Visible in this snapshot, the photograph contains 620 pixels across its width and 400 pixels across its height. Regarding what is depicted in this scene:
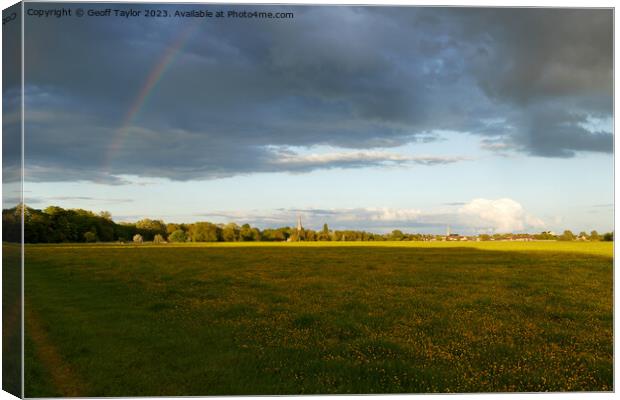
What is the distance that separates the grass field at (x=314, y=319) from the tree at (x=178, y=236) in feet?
2.78

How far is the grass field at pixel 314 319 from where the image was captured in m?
10.9

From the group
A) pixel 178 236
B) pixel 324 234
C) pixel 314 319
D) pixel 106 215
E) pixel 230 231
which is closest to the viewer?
pixel 314 319

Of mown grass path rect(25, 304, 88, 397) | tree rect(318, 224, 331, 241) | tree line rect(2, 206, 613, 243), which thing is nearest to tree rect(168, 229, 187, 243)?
tree line rect(2, 206, 613, 243)

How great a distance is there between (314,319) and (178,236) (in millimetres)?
4492

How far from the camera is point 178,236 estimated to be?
14.3m

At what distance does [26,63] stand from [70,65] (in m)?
1.10

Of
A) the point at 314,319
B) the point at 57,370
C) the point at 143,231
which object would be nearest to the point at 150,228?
the point at 143,231

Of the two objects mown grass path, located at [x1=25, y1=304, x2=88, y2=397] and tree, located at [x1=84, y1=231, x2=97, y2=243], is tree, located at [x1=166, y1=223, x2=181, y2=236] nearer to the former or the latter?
tree, located at [x1=84, y1=231, x2=97, y2=243]

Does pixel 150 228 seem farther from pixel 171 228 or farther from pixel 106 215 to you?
pixel 106 215

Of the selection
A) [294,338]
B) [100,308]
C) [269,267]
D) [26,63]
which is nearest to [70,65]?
[26,63]

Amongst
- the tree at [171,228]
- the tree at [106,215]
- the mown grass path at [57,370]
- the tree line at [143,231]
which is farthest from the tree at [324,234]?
the mown grass path at [57,370]

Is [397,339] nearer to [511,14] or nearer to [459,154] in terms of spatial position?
[459,154]

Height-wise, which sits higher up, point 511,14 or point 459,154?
point 511,14

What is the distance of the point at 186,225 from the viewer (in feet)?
45.6
